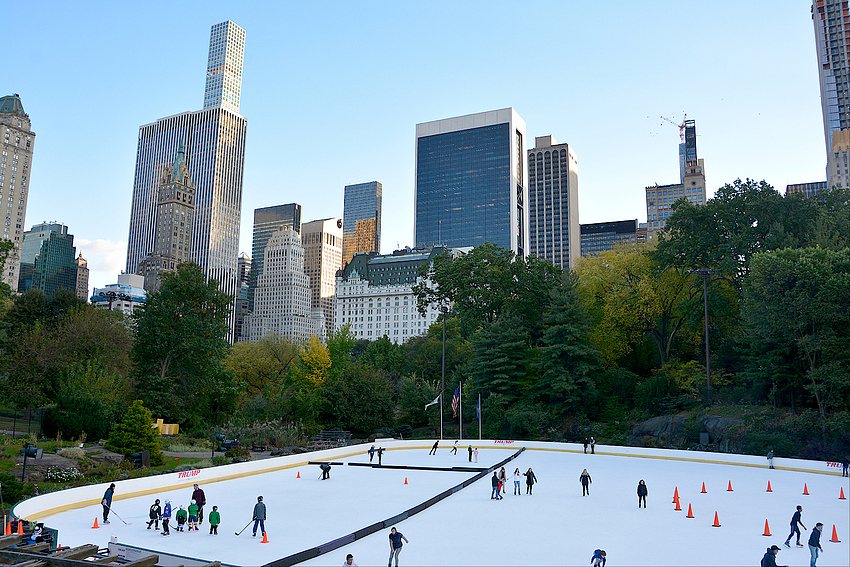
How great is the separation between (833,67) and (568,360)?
184858 mm

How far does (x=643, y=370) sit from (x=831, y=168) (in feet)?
514

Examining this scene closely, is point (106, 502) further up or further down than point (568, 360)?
further down

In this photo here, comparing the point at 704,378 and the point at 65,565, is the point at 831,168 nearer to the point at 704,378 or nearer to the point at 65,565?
the point at 704,378

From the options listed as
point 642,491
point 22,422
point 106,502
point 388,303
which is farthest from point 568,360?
point 388,303

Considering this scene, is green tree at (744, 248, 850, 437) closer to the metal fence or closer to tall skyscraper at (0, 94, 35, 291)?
the metal fence

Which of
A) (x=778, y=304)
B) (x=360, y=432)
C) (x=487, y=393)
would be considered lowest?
(x=360, y=432)

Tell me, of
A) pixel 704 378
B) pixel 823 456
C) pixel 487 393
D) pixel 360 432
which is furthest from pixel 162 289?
pixel 823 456

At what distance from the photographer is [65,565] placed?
523 inches

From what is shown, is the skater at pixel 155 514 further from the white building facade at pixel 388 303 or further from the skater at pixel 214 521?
the white building facade at pixel 388 303

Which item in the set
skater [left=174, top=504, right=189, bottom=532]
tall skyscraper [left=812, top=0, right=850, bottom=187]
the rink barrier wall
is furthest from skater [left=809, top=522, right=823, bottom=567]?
tall skyscraper [left=812, top=0, right=850, bottom=187]

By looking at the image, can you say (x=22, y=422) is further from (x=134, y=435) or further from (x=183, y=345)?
(x=134, y=435)

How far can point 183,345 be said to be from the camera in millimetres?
49625

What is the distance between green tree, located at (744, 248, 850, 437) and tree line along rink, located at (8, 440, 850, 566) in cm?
620

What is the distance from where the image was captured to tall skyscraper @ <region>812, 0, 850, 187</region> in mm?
180000
